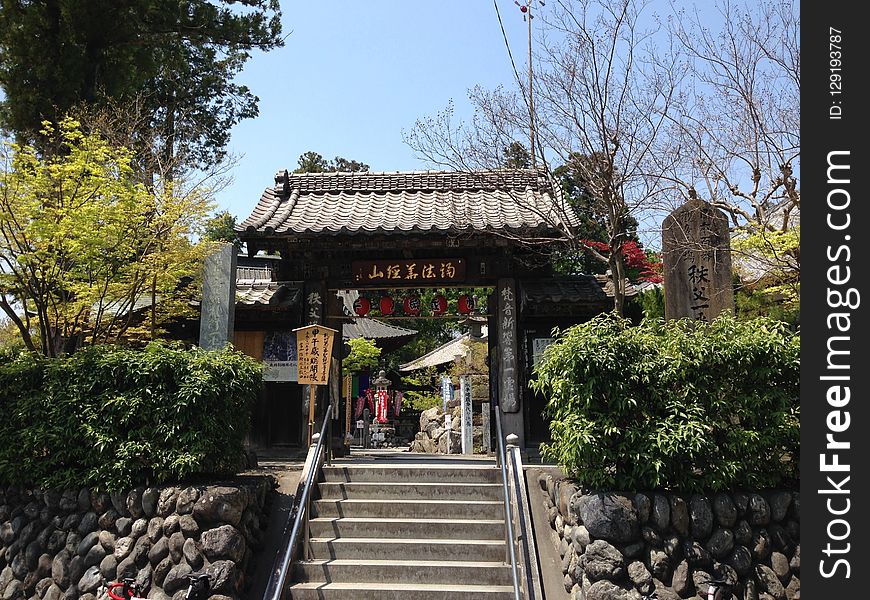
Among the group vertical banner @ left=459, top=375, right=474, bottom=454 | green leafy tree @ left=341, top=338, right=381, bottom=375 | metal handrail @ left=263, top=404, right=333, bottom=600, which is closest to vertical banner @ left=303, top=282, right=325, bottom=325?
metal handrail @ left=263, top=404, right=333, bottom=600

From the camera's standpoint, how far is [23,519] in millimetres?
8742

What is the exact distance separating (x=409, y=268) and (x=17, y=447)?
7.25 metres

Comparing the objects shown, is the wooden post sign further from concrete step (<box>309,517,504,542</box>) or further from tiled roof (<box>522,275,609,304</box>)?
tiled roof (<box>522,275,609,304</box>)

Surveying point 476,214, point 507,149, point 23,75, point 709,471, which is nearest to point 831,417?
point 709,471

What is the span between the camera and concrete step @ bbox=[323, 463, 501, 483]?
9.88 meters

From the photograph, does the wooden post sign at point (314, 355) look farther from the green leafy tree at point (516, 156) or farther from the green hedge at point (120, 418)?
the green leafy tree at point (516, 156)

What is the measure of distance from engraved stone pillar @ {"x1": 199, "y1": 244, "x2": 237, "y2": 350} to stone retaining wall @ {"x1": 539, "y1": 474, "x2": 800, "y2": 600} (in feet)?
21.0

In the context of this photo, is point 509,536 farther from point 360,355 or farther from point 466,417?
point 360,355

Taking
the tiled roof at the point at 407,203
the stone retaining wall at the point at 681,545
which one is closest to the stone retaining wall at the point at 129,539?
the stone retaining wall at the point at 681,545

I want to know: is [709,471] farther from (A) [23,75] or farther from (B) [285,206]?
(A) [23,75]

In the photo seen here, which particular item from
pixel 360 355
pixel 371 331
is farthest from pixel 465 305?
pixel 371 331

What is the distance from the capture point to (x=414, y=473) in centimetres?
989

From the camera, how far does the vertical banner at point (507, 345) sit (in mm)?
12664

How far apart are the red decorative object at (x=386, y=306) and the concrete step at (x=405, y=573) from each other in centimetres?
678
